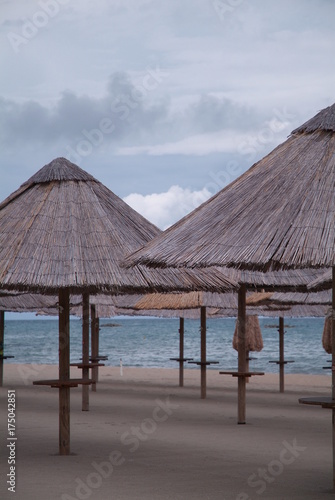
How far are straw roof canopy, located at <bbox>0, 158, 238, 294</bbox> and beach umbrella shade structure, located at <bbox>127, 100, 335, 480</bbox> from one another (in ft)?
2.18

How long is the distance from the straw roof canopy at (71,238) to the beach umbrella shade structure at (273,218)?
0.66 m

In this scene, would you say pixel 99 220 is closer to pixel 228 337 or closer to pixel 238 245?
pixel 238 245

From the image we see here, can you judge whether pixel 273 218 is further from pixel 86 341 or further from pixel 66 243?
pixel 86 341

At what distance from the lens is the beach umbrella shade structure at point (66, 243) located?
24.0 ft

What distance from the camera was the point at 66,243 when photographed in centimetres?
757

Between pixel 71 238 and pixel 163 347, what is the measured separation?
47.9 metres

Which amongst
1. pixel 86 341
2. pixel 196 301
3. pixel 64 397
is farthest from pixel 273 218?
pixel 196 301

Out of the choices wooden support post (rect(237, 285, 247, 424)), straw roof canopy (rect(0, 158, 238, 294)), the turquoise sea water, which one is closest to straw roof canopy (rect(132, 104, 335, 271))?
straw roof canopy (rect(0, 158, 238, 294))

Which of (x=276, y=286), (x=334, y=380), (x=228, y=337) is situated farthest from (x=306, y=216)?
(x=228, y=337)

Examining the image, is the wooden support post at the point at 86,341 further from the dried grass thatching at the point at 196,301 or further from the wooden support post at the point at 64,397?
the wooden support post at the point at 64,397

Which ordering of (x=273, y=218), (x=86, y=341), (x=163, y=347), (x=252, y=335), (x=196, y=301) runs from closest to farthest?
(x=273, y=218), (x=86, y=341), (x=196, y=301), (x=252, y=335), (x=163, y=347)

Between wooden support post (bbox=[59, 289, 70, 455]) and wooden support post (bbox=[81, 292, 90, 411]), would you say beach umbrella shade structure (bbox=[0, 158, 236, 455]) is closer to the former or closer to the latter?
wooden support post (bbox=[59, 289, 70, 455])

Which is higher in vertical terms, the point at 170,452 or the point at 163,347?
the point at 170,452

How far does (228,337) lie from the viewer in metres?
60.6
